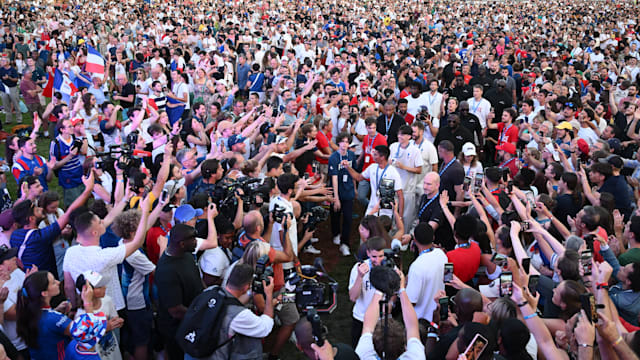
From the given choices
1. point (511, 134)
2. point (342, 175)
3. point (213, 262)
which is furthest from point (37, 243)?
point (511, 134)

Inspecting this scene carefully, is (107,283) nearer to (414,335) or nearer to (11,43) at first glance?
(414,335)

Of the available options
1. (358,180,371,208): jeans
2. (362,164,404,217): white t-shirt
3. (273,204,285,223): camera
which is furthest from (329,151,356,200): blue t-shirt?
(273,204,285,223): camera

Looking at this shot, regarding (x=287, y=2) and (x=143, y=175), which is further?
(x=287, y=2)

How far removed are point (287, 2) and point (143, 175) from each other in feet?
92.8

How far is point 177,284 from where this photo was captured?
164 inches

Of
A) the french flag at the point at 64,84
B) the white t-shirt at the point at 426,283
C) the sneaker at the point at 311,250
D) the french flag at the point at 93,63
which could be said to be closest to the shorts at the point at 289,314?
the white t-shirt at the point at 426,283

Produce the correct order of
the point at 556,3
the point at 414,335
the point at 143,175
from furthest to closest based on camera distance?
the point at 556,3
the point at 143,175
the point at 414,335

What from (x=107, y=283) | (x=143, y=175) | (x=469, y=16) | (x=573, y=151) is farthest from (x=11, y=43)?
(x=469, y=16)

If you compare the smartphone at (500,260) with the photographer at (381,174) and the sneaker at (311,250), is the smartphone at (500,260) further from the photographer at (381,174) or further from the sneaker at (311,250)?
the sneaker at (311,250)

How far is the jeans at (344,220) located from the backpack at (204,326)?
3723 mm

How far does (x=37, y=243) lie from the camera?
4891mm

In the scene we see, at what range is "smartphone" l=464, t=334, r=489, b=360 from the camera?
321 centimetres

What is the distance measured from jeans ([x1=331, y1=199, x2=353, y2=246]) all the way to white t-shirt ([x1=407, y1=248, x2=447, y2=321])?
111 inches

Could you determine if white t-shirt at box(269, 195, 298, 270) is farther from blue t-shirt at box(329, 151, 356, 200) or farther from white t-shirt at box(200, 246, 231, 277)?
blue t-shirt at box(329, 151, 356, 200)
